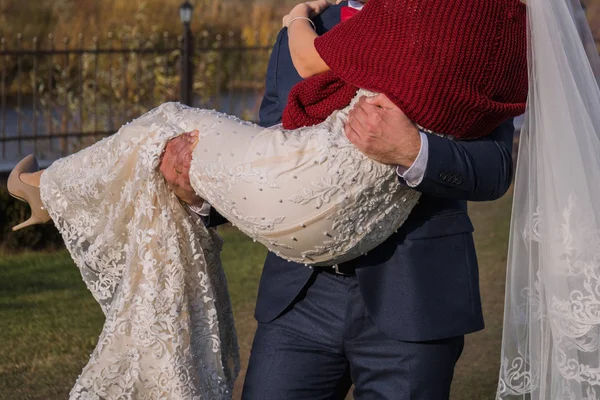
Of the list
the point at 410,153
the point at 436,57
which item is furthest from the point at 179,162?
the point at 436,57

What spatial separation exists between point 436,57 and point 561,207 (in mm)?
565

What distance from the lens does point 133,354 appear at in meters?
3.13

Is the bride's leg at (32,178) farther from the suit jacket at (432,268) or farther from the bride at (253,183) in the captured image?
the suit jacket at (432,268)

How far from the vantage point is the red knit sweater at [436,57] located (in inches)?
109

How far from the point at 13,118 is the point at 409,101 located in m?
11.2

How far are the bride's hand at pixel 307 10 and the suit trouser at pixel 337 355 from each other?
0.73m

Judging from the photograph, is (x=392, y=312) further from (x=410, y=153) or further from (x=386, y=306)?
(x=410, y=153)

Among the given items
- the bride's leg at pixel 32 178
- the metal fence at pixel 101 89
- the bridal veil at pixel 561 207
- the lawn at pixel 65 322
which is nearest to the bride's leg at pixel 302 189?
the bridal veil at pixel 561 207

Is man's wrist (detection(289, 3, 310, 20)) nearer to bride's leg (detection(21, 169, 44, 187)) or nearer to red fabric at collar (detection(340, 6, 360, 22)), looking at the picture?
red fabric at collar (detection(340, 6, 360, 22))

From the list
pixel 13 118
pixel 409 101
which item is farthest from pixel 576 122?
pixel 13 118

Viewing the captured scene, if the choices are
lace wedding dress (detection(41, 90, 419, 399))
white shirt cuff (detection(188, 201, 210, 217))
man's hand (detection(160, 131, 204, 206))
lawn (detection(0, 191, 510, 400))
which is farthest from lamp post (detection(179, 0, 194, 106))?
man's hand (detection(160, 131, 204, 206))

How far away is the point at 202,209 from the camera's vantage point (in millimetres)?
3182

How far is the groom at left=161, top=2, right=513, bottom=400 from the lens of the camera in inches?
118

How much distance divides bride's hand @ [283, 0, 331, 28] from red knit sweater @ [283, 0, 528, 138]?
0.97 feet
